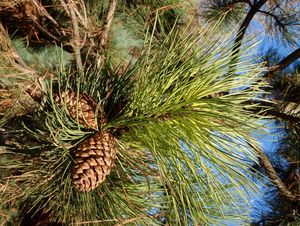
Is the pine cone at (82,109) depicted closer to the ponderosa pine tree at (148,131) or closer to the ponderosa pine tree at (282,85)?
the ponderosa pine tree at (148,131)

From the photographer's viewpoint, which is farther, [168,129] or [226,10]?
[226,10]

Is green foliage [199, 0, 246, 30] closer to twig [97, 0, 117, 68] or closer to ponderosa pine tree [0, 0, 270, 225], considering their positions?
twig [97, 0, 117, 68]

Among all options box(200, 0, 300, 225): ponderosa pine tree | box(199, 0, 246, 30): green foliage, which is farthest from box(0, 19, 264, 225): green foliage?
box(199, 0, 246, 30): green foliage

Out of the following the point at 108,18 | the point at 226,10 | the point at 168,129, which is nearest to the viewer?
the point at 168,129

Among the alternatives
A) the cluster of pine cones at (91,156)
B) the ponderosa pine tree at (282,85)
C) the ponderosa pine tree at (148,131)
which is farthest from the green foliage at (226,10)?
the cluster of pine cones at (91,156)

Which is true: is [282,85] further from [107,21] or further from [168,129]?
[168,129]

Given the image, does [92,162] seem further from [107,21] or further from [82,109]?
[107,21]

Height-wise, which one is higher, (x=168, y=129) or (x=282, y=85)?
(x=168, y=129)

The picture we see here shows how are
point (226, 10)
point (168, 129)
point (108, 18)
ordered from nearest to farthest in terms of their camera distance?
point (168, 129) → point (108, 18) → point (226, 10)

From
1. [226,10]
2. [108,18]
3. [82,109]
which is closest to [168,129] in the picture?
[82,109]

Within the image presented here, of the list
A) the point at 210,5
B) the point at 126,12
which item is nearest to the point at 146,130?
the point at 126,12
